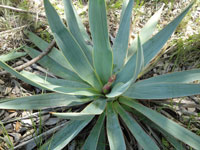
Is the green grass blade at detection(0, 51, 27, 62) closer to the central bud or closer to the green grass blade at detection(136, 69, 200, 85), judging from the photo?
the central bud

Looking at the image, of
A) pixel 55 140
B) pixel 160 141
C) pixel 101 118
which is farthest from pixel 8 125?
pixel 160 141

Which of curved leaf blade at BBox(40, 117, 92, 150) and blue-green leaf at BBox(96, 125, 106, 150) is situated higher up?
curved leaf blade at BBox(40, 117, 92, 150)

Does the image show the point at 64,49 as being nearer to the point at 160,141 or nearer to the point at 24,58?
the point at 24,58

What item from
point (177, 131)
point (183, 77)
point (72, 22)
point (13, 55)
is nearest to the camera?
point (177, 131)

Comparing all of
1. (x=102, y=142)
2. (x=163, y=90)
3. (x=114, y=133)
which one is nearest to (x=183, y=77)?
(x=163, y=90)

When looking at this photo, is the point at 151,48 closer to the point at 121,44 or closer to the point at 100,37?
the point at 121,44

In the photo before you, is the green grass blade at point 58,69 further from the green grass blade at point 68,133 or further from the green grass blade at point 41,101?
the green grass blade at point 68,133

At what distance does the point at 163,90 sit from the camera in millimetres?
1170

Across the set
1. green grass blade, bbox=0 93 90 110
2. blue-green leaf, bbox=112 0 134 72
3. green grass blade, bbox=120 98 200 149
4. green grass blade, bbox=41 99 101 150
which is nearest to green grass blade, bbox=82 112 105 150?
green grass blade, bbox=41 99 101 150

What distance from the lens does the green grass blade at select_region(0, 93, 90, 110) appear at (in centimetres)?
119

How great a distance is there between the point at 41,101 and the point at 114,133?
1.63ft

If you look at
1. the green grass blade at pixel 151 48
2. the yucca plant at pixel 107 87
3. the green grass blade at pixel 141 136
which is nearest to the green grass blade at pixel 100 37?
the yucca plant at pixel 107 87

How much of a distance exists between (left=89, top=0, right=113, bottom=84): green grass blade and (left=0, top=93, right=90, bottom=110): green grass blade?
0.28 metres

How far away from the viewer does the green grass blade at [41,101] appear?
119 cm
